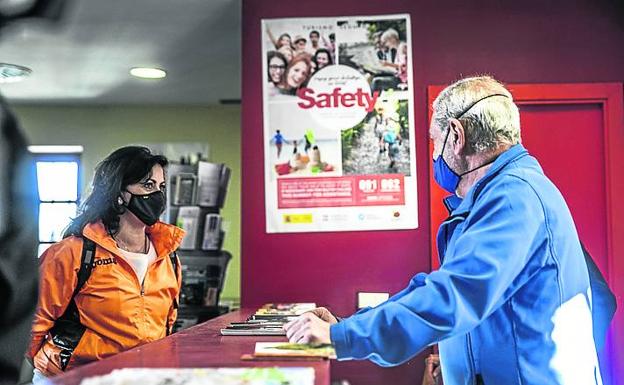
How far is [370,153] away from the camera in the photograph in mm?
3615

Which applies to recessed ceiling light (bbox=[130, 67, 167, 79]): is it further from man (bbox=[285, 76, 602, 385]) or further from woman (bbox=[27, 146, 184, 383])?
man (bbox=[285, 76, 602, 385])

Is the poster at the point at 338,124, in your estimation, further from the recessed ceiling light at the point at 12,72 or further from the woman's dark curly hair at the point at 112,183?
the recessed ceiling light at the point at 12,72

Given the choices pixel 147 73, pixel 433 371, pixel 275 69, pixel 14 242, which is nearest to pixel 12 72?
Answer: pixel 147 73

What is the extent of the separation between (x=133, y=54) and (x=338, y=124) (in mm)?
1975

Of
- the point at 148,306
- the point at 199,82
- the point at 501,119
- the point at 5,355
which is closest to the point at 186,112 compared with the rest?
the point at 199,82

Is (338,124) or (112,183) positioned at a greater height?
(338,124)

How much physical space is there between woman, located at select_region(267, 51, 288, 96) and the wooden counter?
5.73 feet

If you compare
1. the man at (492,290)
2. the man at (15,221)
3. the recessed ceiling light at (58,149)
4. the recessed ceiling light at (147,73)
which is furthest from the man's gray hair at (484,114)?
the recessed ceiling light at (58,149)

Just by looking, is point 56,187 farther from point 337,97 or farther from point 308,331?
point 308,331

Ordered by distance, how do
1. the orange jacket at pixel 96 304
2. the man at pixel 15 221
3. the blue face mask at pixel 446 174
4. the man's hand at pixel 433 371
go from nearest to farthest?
1. the man at pixel 15 221
2. the blue face mask at pixel 446 174
3. the orange jacket at pixel 96 304
4. the man's hand at pixel 433 371

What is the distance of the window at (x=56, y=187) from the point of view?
7.18m

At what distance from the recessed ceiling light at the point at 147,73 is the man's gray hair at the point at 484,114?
12.5 feet

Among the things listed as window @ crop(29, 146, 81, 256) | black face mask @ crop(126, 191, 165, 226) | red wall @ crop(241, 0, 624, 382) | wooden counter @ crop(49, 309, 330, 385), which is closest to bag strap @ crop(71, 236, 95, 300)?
black face mask @ crop(126, 191, 165, 226)

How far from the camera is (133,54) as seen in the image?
5023 mm
